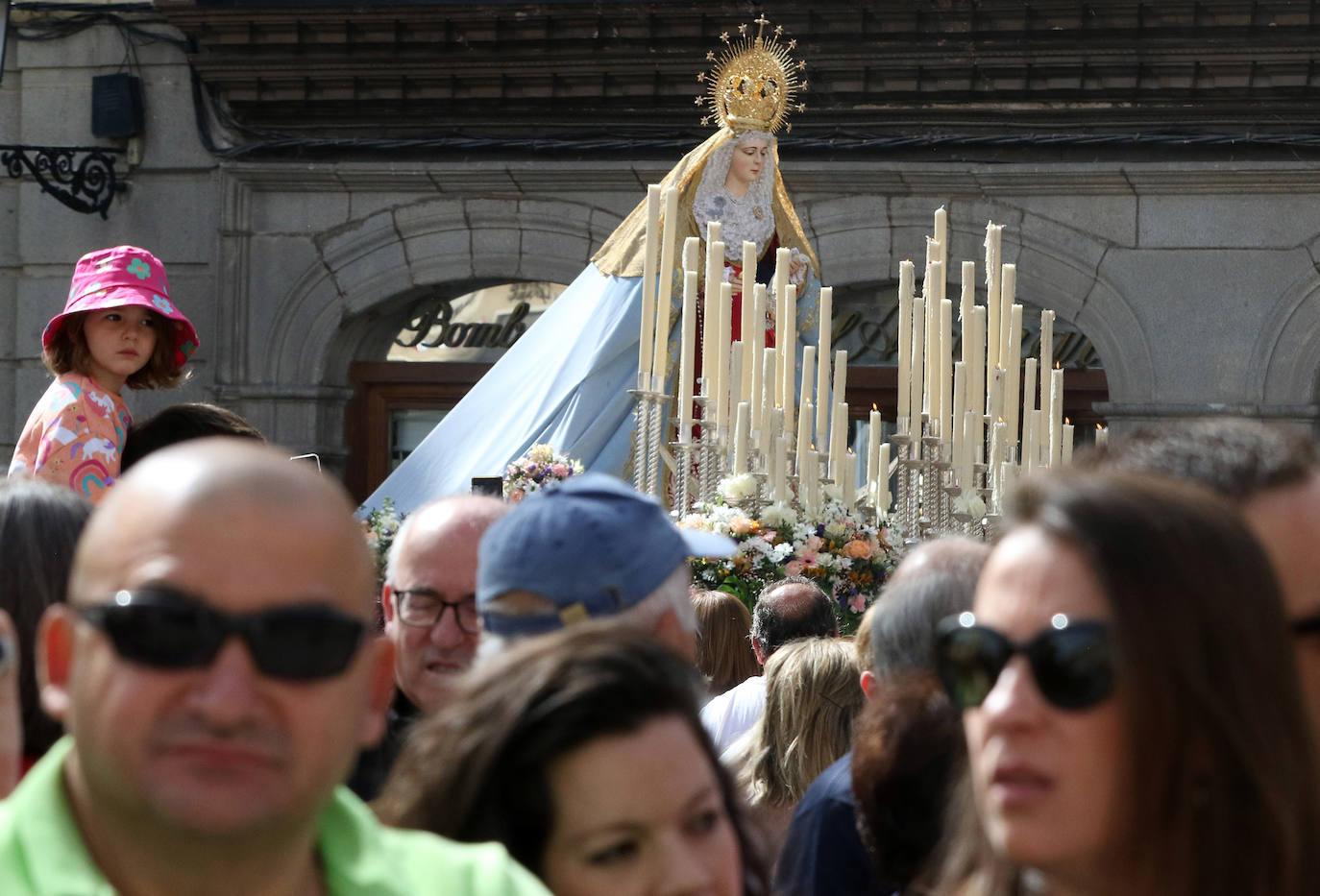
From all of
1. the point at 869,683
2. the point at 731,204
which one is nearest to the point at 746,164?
the point at 731,204

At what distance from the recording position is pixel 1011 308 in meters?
6.85

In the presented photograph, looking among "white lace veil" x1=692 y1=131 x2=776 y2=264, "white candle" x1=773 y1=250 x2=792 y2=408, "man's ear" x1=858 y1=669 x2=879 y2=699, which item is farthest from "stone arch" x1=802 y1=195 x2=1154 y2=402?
"man's ear" x1=858 y1=669 x2=879 y2=699

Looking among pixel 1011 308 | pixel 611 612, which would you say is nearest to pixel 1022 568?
pixel 611 612

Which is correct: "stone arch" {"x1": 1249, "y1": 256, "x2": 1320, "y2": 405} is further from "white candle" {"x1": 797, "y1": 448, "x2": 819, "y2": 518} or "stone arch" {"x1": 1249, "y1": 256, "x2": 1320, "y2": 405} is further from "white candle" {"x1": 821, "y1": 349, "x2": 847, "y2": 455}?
"white candle" {"x1": 797, "y1": 448, "x2": 819, "y2": 518}

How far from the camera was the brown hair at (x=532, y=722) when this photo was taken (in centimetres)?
218

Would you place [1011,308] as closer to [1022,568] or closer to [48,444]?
[48,444]

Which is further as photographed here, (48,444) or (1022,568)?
(48,444)

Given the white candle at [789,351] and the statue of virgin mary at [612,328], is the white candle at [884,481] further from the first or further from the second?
the statue of virgin mary at [612,328]

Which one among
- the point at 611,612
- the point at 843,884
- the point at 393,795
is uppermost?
the point at 611,612

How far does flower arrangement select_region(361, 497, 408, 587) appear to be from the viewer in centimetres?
595

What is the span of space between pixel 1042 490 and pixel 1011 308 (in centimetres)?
505

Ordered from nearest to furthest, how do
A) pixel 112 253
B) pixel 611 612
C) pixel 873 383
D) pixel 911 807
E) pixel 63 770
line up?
1. pixel 63 770
2. pixel 611 612
3. pixel 911 807
4. pixel 112 253
5. pixel 873 383

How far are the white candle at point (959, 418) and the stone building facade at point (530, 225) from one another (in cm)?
417

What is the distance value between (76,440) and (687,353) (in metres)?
2.44
